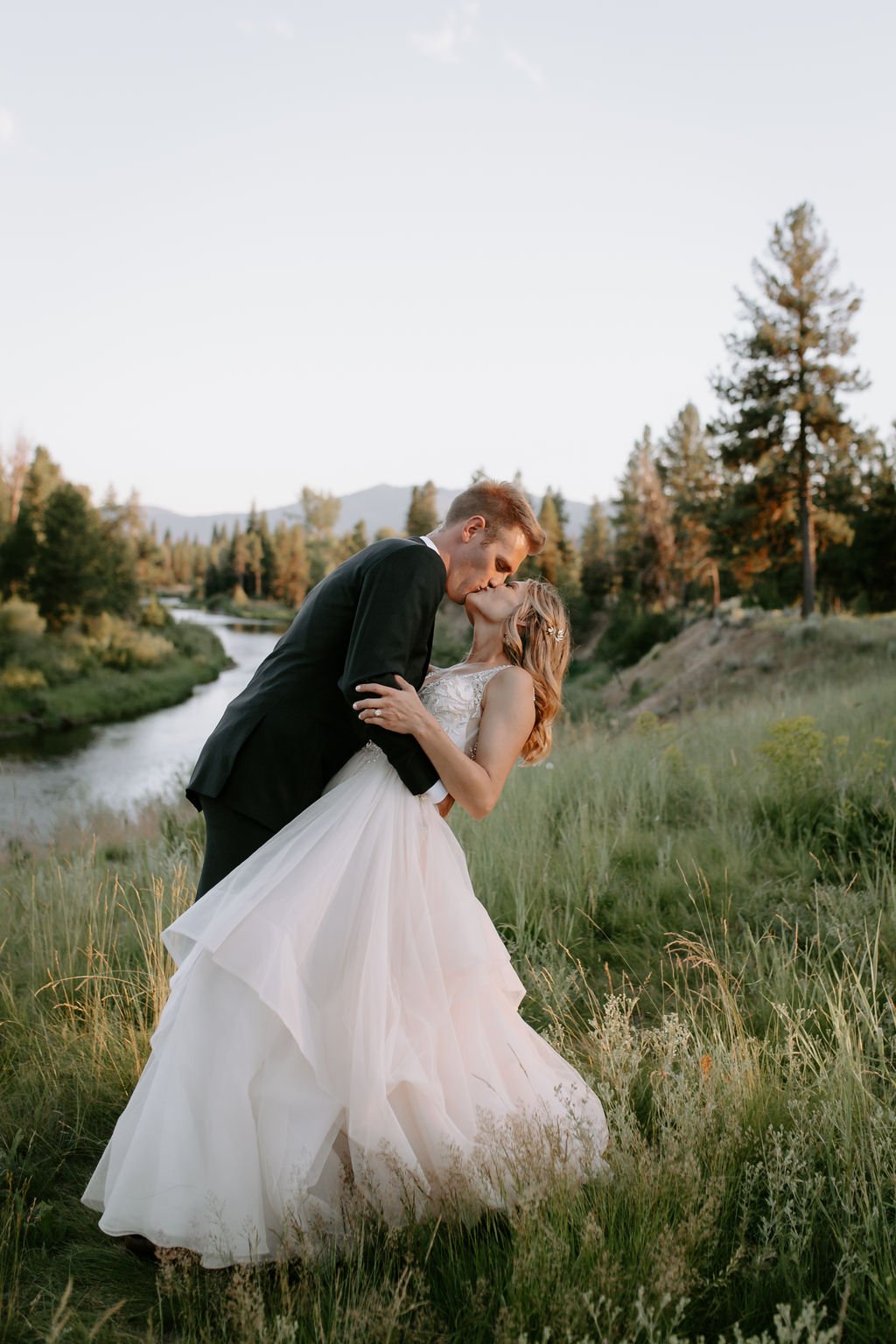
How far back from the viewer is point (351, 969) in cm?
265

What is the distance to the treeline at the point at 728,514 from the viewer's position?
1056 inches

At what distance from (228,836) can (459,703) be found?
83 cm

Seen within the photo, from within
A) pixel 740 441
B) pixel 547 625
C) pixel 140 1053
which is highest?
pixel 740 441

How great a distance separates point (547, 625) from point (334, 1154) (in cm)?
167

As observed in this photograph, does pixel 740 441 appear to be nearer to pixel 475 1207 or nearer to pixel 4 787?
pixel 4 787

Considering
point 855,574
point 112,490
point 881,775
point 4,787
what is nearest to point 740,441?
point 855,574

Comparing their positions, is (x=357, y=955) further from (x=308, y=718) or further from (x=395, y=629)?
(x=395, y=629)

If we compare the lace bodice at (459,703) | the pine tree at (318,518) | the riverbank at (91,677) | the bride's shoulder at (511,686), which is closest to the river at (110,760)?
the riverbank at (91,677)

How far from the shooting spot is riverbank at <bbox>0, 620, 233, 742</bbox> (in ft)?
105

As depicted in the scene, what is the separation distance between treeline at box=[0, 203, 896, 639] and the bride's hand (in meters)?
26.5

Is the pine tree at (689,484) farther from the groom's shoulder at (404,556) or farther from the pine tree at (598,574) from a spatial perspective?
the groom's shoulder at (404,556)

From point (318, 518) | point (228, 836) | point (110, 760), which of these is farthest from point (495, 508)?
point (318, 518)

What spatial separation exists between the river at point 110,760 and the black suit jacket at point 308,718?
8.04 meters

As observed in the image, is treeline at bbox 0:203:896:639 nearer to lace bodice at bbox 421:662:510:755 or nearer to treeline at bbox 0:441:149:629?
treeline at bbox 0:441:149:629
